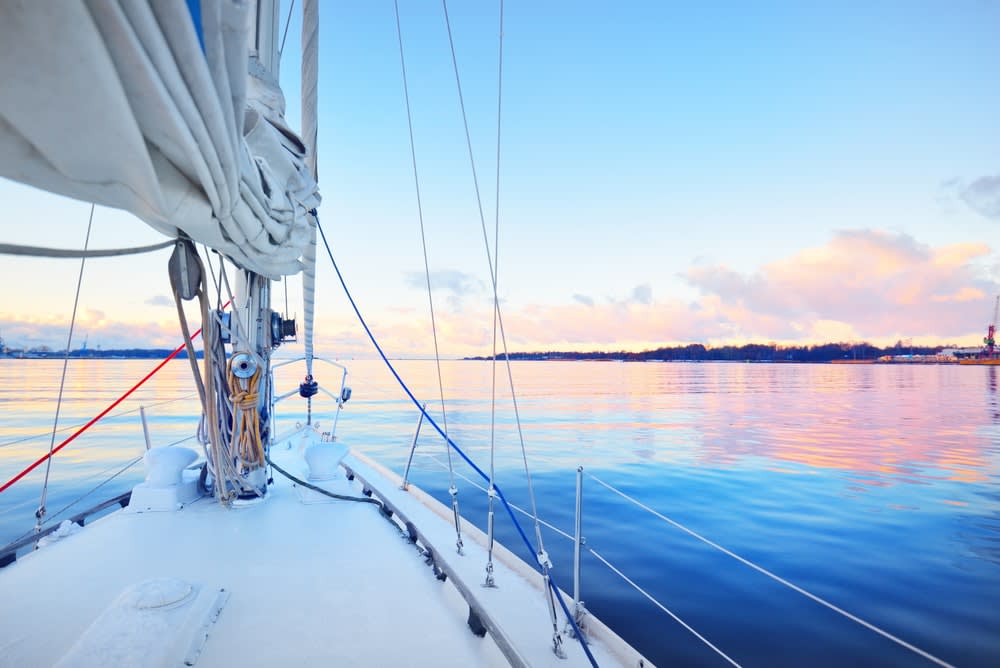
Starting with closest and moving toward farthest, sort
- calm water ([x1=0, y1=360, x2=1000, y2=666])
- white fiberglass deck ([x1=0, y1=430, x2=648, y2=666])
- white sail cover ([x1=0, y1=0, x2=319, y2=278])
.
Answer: white sail cover ([x1=0, y1=0, x2=319, y2=278]), white fiberglass deck ([x1=0, y1=430, x2=648, y2=666]), calm water ([x1=0, y1=360, x2=1000, y2=666])

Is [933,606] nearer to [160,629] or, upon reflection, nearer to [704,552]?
[704,552]

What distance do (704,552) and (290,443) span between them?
5477 mm

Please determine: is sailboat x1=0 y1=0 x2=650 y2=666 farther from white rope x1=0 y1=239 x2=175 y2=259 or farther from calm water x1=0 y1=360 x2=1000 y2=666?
calm water x1=0 y1=360 x2=1000 y2=666

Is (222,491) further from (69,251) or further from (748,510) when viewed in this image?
(748,510)

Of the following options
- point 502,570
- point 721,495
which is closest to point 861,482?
point 721,495

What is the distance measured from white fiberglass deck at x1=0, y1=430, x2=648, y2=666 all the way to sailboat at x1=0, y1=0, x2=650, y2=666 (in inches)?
0.5

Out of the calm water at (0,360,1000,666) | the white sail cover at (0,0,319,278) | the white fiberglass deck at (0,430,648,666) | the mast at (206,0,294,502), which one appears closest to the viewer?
the white sail cover at (0,0,319,278)

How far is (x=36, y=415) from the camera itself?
1466 cm

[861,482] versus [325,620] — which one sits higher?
[325,620]

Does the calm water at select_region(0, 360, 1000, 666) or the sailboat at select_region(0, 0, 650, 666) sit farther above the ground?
the sailboat at select_region(0, 0, 650, 666)

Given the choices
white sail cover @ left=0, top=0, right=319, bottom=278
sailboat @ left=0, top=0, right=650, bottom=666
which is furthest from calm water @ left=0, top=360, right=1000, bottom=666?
white sail cover @ left=0, top=0, right=319, bottom=278

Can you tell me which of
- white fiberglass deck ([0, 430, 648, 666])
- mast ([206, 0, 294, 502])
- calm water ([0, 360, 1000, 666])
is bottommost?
calm water ([0, 360, 1000, 666])

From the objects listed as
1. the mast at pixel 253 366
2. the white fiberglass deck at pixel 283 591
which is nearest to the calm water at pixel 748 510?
the mast at pixel 253 366

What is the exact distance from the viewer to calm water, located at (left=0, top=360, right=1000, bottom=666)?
12.2ft
